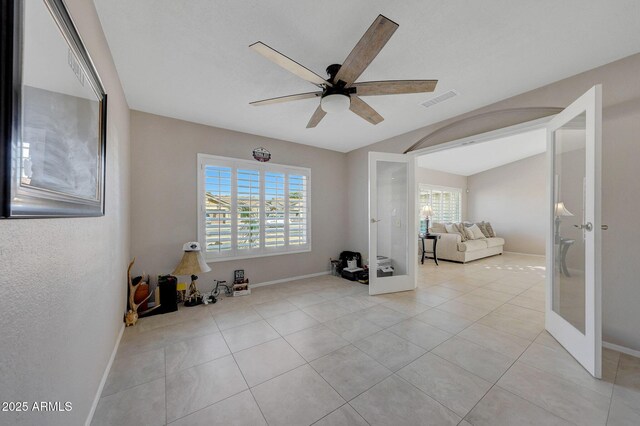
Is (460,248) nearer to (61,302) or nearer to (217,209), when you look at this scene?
(217,209)

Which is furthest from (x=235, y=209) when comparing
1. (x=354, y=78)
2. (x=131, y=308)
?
(x=354, y=78)

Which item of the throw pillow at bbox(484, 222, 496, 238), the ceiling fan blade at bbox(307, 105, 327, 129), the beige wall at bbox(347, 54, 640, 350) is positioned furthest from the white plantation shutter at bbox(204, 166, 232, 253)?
the throw pillow at bbox(484, 222, 496, 238)

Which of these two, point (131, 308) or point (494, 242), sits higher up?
point (494, 242)

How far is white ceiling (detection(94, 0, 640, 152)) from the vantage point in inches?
63.1

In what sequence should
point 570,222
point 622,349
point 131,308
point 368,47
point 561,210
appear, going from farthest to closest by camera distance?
1. point 131,308
2. point 561,210
3. point 570,222
4. point 622,349
5. point 368,47

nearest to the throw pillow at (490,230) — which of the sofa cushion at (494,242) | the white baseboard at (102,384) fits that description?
the sofa cushion at (494,242)

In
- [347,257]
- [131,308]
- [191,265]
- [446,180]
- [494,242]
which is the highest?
[446,180]

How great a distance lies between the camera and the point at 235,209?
3736 mm

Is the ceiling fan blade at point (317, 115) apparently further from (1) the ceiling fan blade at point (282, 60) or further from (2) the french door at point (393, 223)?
(2) the french door at point (393, 223)

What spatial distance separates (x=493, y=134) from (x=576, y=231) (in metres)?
1.49

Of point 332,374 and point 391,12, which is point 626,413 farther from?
point 391,12

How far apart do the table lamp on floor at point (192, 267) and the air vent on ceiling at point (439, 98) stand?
3.53 metres

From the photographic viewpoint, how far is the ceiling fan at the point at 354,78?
141cm

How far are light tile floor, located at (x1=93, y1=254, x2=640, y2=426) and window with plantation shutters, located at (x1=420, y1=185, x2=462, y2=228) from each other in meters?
4.78
